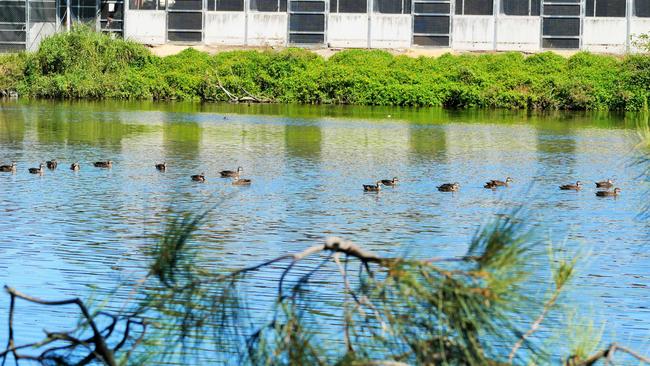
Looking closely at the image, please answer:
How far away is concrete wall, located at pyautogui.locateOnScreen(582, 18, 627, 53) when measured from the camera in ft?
208

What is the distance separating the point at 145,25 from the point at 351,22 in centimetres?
1012

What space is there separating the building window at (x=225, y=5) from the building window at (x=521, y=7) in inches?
505

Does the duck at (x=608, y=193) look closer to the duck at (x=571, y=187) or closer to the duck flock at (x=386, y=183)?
the duck flock at (x=386, y=183)

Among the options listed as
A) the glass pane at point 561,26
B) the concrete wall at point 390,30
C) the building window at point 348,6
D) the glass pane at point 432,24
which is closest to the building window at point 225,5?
the building window at point 348,6

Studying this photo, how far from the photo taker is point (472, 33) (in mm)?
64062

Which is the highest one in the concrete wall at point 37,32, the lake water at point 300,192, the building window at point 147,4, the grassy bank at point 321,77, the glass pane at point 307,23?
the building window at point 147,4

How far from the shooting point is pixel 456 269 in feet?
19.5

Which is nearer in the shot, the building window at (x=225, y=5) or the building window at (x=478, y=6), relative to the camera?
the building window at (x=478, y=6)

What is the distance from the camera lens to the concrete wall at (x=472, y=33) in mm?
63844

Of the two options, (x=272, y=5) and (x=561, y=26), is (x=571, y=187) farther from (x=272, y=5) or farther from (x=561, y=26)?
(x=272, y=5)

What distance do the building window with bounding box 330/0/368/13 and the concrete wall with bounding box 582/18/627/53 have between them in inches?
422

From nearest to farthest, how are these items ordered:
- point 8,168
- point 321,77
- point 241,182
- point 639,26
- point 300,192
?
point 300,192, point 241,182, point 8,168, point 321,77, point 639,26

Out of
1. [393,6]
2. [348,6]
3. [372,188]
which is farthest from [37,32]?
[372,188]

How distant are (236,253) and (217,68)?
41970 mm
